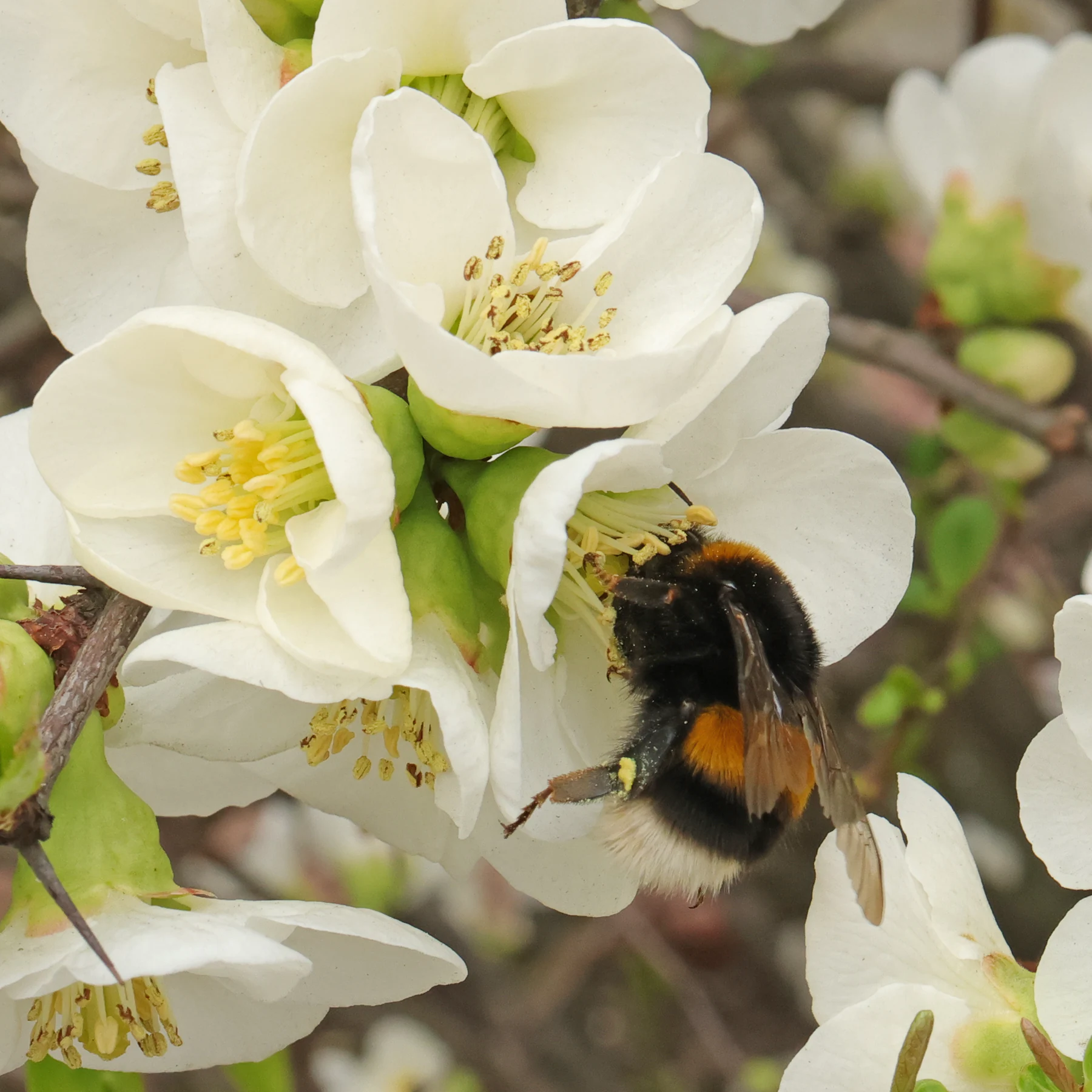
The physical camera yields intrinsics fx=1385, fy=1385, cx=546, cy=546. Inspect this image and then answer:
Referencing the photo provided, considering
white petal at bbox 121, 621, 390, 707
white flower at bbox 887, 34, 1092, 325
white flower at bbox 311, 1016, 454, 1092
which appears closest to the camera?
white petal at bbox 121, 621, 390, 707

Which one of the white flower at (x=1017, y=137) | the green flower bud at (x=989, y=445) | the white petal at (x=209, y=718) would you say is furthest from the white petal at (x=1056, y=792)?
the white flower at (x=1017, y=137)

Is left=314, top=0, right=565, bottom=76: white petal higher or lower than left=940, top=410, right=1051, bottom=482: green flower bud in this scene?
higher

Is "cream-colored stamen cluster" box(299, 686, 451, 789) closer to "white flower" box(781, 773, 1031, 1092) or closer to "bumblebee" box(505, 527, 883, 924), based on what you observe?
"bumblebee" box(505, 527, 883, 924)

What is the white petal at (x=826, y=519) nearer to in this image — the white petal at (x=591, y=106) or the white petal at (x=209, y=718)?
the white petal at (x=591, y=106)

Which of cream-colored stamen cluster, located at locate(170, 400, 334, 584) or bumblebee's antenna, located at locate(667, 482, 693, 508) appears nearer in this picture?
cream-colored stamen cluster, located at locate(170, 400, 334, 584)

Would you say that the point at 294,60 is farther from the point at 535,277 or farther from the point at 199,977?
the point at 199,977

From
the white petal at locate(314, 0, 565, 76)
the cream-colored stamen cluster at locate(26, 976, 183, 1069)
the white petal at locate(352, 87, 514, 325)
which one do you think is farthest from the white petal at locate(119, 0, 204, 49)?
the cream-colored stamen cluster at locate(26, 976, 183, 1069)

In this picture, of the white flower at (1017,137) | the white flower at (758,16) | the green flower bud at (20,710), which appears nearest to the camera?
the green flower bud at (20,710)

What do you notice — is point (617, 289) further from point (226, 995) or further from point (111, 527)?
point (226, 995)
